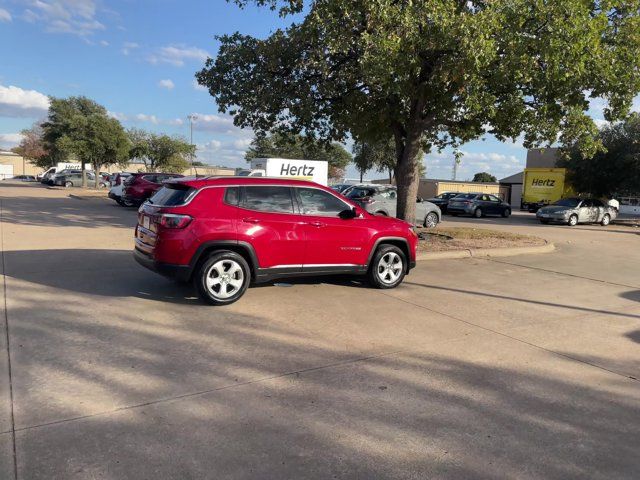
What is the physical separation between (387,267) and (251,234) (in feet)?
8.15

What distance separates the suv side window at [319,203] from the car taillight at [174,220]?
5.63 ft

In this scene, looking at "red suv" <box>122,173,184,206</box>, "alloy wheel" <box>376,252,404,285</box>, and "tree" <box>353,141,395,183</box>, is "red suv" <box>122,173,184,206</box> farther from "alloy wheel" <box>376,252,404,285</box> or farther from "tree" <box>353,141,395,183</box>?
"tree" <box>353,141,395,183</box>

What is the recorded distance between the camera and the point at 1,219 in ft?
53.1

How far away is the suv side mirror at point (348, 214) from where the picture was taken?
7.46 meters

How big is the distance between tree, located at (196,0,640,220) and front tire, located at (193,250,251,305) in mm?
4948

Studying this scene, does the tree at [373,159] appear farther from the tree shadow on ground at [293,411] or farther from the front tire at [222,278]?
the tree shadow on ground at [293,411]

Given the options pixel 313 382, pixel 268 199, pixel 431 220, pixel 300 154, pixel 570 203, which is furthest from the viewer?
pixel 300 154

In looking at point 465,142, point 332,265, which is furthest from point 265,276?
point 465,142

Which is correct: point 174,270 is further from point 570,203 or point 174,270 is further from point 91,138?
point 91,138

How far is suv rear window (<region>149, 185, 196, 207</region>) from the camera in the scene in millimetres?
6581

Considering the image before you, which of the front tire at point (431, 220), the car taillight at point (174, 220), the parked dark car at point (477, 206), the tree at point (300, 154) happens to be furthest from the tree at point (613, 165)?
the tree at point (300, 154)

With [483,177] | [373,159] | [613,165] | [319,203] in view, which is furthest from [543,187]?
[483,177]

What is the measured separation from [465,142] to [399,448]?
12630 millimetres

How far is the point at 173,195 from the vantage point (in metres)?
6.77
